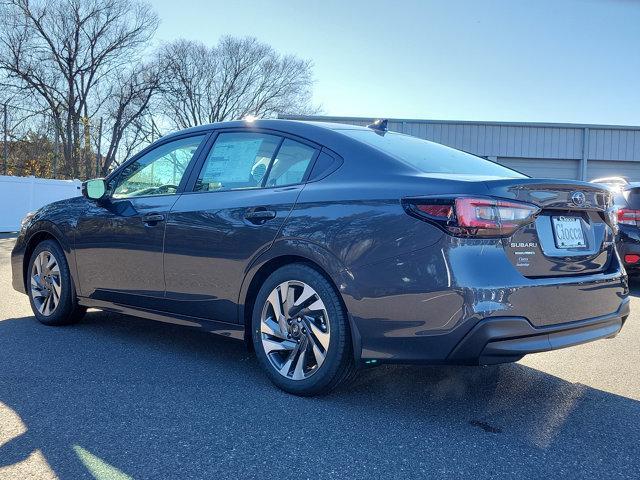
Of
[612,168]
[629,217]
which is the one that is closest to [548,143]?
[612,168]

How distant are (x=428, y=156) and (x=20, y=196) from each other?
19478 mm

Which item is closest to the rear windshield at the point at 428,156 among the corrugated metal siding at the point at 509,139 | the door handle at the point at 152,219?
the door handle at the point at 152,219

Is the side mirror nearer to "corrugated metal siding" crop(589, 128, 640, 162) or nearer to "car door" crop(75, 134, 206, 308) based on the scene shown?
"car door" crop(75, 134, 206, 308)

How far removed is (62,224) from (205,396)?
232cm

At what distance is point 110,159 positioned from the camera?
38844 millimetres

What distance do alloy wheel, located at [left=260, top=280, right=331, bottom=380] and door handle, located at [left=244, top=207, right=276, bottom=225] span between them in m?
0.40

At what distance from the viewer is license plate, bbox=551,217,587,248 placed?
3.02 m

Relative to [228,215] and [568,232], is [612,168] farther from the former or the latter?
[228,215]

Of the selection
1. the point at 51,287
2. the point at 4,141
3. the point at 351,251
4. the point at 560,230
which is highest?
the point at 4,141

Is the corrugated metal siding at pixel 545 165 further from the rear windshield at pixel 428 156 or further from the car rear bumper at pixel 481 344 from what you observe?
the car rear bumper at pixel 481 344

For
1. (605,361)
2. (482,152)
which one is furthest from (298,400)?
(482,152)

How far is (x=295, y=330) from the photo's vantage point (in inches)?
131

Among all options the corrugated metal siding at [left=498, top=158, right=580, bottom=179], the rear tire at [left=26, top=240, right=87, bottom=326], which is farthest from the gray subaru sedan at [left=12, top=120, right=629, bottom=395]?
the corrugated metal siding at [left=498, top=158, right=580, bottom=179]

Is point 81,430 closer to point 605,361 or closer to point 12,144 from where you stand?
point 605,361
